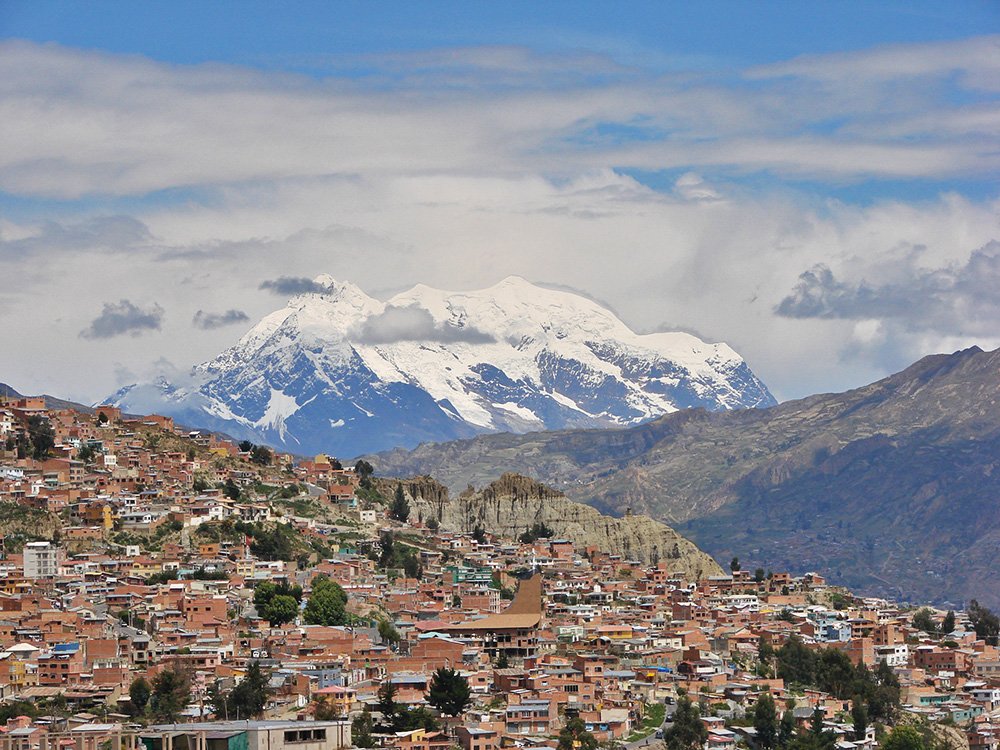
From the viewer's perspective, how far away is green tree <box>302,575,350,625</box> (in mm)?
88375

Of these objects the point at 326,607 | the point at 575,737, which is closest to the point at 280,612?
the point at 326,607

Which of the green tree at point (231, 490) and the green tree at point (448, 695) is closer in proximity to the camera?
the green tree at point (448, 695)

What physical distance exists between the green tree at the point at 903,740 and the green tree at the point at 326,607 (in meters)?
24.0

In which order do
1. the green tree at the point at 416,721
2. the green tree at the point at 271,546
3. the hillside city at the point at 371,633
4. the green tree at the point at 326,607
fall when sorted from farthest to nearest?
the green tree at the point at 271,546, the green tree at the point at 326,607, the hillside city at the point at 371,633, the green tree at the point at 416,721

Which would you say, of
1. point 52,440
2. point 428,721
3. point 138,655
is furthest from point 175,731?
point 52,440

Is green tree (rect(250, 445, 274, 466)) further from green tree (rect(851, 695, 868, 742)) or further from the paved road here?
green tree (rect(851, 695, 868, 742))

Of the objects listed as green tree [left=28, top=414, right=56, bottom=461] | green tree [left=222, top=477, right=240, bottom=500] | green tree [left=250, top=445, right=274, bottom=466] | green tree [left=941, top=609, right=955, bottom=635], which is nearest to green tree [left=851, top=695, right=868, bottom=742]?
green tree [left=941, top=609, right=955, bottom=635]

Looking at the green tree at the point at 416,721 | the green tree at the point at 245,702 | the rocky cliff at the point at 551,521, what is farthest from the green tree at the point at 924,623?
the green tree at the point at 245,702

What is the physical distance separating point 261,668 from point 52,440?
137 feet

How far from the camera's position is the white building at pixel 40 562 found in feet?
307

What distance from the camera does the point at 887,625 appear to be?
342 ft

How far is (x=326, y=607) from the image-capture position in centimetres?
8894

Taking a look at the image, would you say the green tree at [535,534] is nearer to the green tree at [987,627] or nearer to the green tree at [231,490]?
the green tree at [231,490]

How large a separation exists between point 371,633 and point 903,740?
2315 cm
